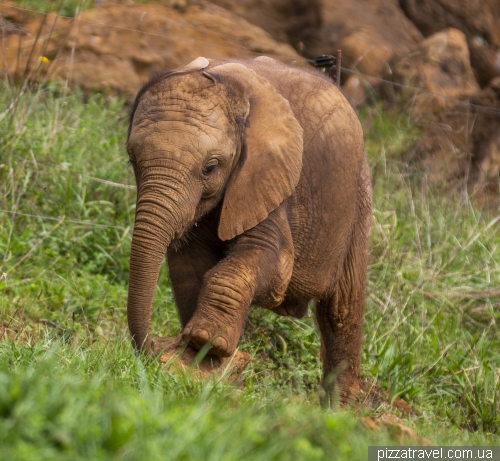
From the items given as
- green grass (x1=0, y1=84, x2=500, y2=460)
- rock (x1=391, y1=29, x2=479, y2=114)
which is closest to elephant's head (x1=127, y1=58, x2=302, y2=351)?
green grass (x1=0, y1=84, x2=500, y2=460)

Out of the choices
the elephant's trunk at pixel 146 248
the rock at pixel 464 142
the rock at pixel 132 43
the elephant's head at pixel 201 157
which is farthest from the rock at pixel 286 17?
the elephant's trunk at pixel 146 248

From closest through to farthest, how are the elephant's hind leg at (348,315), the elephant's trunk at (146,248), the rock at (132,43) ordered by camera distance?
the elephant's trunk at (146,248), the elephant's hind leg at (348,315), the rock at (132,43)

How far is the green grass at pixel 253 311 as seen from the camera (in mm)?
3195

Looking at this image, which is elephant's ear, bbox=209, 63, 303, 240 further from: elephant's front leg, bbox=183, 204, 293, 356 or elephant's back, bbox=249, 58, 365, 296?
elephant's back, bbox=249, 58, 365, 296

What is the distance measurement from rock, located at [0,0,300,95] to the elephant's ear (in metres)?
5.16

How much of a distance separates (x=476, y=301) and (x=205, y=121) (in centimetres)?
431

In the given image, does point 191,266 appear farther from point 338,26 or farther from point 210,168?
Answer: point 338,26

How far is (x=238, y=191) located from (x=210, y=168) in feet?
0.79

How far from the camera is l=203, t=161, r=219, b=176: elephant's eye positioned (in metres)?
4.81

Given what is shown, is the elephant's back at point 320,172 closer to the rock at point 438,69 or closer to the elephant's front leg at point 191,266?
the elephant's front leg at point 191,266

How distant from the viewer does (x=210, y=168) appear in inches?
191

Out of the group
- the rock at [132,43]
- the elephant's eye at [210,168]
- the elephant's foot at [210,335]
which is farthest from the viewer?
the rock at [132,43]

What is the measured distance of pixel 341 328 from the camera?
634 cm

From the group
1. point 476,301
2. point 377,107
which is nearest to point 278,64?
point 476,301
